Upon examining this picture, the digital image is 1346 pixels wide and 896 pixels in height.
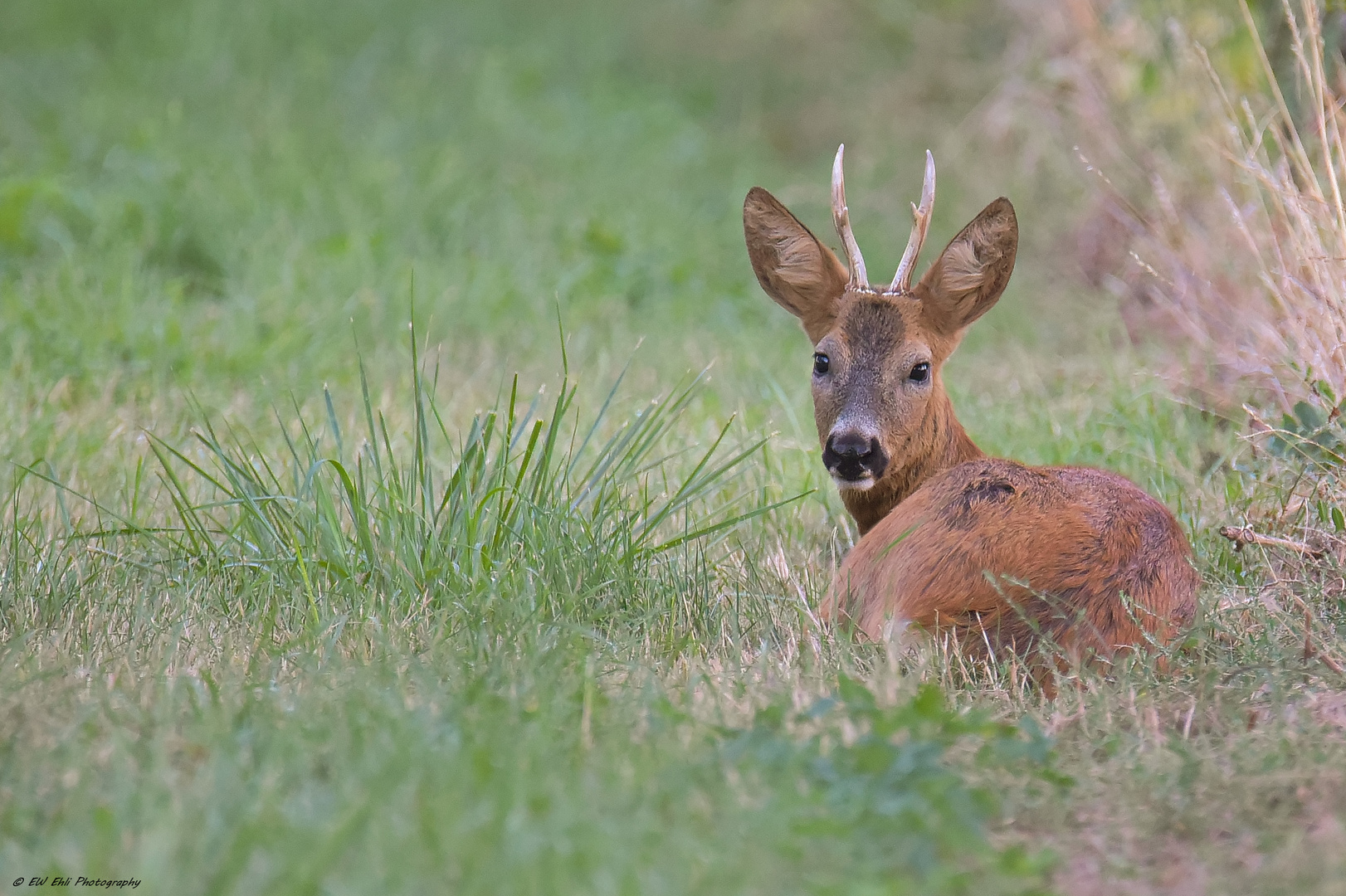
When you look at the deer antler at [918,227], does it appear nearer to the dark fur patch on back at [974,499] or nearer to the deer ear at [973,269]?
the deer ear at [973,269]

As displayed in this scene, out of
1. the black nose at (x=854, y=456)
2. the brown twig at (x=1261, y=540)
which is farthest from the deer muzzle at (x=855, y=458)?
the brown twig at (x=1261, y=540)

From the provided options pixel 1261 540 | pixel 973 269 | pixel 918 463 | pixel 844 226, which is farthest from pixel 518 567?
pixel 1261 540

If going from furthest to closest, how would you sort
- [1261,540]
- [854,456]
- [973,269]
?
[973,269] → [854,456] → [1261,540]

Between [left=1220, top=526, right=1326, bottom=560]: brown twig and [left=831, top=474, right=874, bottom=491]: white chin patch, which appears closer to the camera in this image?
[left=1220, top=526, right=1326, bottom=560]: brown twig

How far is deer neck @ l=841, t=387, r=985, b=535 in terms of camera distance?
4.12 m

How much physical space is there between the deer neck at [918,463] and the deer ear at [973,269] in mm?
244

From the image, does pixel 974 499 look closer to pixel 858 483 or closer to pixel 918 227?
pixel 858 483

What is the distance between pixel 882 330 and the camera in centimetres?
414

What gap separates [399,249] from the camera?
785 cm

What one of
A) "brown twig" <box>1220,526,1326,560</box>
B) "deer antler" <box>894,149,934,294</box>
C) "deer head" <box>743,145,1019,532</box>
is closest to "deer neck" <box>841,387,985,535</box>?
"deer head" <box>743,145,1019,532</box>

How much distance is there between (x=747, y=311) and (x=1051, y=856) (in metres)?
5.88

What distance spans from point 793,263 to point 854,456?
0.70m

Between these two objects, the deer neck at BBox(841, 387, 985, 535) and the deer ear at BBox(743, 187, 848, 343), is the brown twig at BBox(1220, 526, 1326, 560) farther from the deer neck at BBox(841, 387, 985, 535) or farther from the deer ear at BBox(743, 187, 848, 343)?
→ the deer ear at BBox(743, 187, 848, 343)

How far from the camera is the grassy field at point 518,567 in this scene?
2346 mm
